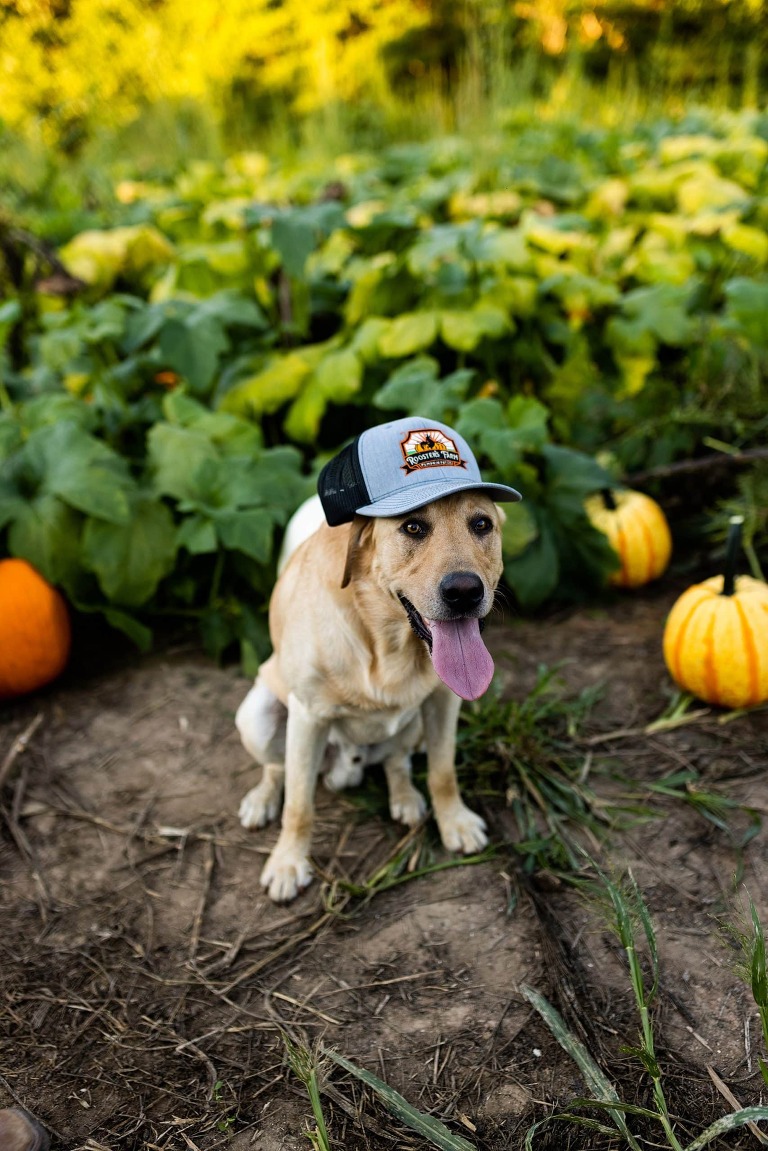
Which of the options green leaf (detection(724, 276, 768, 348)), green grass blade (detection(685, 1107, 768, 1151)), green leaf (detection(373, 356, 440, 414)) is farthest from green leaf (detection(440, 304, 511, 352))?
green grass blade (detection(685, 1107, 768, 1151))

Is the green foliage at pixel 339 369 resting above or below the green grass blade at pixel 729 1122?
above

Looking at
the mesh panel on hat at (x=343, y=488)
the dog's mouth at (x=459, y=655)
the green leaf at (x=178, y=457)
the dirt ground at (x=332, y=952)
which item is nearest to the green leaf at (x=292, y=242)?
the green leaf at (x=178, y=457)

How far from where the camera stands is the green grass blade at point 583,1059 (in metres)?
1.69

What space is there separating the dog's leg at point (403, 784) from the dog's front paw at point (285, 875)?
0.35 metres

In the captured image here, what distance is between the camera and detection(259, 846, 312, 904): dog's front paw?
8.10 feet

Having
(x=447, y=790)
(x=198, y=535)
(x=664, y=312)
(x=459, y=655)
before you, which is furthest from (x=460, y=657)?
(x=664, y=312)

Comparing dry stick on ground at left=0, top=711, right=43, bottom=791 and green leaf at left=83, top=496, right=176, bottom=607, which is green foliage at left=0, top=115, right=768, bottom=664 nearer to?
green leaf at left=83, top=496, right=176, bottom=607

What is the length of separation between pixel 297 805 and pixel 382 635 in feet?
2.06

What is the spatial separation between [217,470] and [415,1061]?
7.22 ft

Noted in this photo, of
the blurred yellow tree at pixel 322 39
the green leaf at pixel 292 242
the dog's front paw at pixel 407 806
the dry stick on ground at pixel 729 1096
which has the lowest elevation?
the dog's front paw at pixel 407 806

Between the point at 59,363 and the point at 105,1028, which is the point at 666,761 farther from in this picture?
the point at 59,363

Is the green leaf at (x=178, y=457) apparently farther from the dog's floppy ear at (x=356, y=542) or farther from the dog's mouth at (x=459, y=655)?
Result: the dog's mouth at (x=459, y=655)

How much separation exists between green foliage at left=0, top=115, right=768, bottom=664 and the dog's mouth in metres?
1.28

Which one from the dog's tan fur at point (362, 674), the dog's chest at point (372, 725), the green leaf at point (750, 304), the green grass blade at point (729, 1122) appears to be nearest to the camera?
the green grass blade at point (729, 1122)
